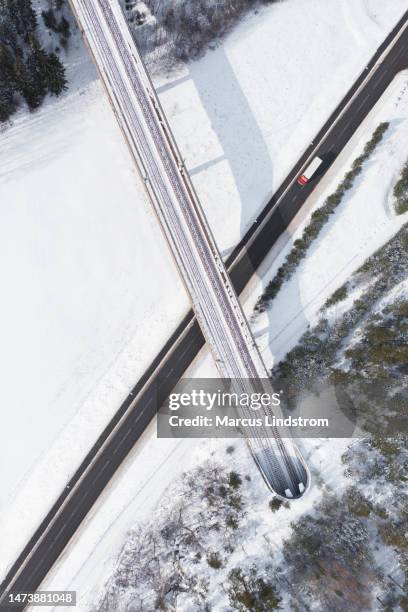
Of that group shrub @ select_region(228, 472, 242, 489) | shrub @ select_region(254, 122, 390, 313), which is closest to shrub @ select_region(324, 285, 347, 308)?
shrub @ select_region(254, 122, 390, 313)

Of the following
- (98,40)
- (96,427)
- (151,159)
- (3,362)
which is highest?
(98,40)

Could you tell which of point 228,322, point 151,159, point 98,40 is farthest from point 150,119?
point 228,322

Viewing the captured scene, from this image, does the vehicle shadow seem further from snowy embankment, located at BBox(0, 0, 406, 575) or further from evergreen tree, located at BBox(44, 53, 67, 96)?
evergreen tree, located at BBox(44, 53, 67, 96)

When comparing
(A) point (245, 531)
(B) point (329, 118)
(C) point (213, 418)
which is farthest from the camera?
(B) point (329, 118)

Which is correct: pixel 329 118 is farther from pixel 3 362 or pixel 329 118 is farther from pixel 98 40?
pixel 3 362

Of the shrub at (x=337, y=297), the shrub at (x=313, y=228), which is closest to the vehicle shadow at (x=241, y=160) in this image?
the shrub at (x=313, y=228)

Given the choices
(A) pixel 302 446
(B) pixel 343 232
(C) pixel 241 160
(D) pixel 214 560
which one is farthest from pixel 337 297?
(D) pixel 214 560

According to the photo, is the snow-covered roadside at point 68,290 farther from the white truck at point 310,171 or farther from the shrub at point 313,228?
the white truck at point 310,171
